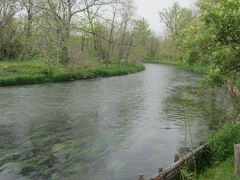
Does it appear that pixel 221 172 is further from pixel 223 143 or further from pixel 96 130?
pixel 96 130

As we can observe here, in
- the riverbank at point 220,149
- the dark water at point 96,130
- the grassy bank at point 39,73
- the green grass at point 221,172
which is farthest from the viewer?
the grassy bank at point 39,73

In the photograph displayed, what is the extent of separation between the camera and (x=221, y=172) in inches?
515

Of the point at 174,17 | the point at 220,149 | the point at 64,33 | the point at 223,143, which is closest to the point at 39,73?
the point at 64,33

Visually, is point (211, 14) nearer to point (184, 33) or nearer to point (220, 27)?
point (220, 27)

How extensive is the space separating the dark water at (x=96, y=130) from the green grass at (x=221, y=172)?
1.94 metres

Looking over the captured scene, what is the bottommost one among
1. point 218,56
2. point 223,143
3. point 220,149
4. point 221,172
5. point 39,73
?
point 221,172

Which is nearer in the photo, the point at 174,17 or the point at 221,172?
the point at 221,172

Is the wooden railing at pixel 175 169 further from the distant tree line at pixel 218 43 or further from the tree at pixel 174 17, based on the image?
the tree at pixel 174 17

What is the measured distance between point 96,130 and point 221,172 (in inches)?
432


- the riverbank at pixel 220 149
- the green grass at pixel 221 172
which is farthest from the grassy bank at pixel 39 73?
the green grass at pixel 221 172

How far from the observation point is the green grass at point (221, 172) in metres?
12.4

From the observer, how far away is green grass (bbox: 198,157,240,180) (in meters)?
12.4

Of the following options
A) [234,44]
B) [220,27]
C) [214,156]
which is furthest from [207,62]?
[214,156]

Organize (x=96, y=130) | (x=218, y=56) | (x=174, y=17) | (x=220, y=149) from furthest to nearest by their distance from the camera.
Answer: (x=174, y=17) < (x=96, y=130) < (x=220, y=149) < (x=218, y=56)
